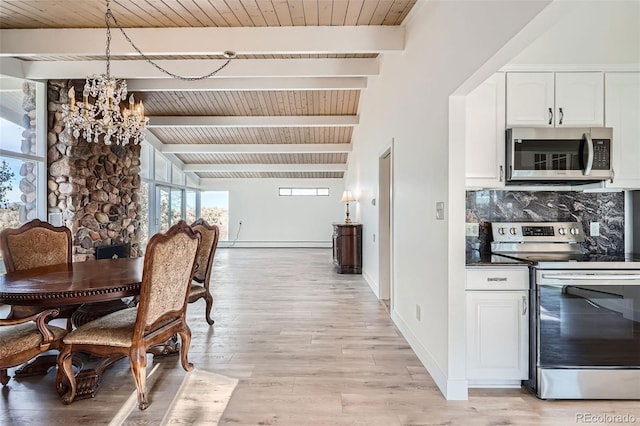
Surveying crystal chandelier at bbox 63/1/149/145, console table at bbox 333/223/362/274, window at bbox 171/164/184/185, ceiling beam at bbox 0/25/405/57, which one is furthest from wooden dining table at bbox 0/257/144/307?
window at bbox 171/164/184/185

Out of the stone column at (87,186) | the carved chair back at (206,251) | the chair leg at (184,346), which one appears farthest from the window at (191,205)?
the chair leg at (184,346)

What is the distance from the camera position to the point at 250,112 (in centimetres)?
666

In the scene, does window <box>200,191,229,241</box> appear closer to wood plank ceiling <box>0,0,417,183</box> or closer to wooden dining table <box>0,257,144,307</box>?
wood plank ceiling <box>0,0,417,183</box>

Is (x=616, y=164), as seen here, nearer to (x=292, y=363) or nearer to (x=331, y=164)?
(x=292, y=363)

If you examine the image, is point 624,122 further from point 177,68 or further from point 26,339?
point 177,68

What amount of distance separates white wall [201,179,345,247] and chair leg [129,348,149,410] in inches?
367

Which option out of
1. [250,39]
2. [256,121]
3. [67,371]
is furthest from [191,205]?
[67,371]

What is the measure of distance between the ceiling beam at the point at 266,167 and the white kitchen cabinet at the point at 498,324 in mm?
7951

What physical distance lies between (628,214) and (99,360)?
4396 millimetres

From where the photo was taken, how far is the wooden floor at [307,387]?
79.4 inches

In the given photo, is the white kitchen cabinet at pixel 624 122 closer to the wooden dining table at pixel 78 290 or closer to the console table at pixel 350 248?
the wooden dining table at pixel 78 290

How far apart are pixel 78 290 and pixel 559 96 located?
142 inches

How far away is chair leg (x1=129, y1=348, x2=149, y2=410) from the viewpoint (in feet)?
6.77

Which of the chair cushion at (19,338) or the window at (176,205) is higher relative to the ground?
the window at (176,205)
